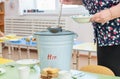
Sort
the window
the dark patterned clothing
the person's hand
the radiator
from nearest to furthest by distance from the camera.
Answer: the person's hand, the dark patterned clothing, the radiator, the window

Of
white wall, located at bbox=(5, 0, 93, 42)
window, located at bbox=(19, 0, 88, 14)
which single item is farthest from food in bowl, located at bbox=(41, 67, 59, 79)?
window, located at bbox=(19, 0, 88, 14)

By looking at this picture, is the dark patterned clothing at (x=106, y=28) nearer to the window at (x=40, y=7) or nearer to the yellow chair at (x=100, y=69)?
the yellow chair at (x=100, y=69)

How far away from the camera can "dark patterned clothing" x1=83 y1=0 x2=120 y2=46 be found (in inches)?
58.7

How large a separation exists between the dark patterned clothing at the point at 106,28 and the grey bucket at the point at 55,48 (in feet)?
0.89

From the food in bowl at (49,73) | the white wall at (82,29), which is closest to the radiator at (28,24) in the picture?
the white wall at (82,29)

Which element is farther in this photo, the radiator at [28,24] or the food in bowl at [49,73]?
the radiator at [28,24]

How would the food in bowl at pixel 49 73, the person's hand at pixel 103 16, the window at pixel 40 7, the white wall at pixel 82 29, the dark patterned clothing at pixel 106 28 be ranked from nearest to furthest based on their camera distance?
the food in bowl at pixel 49 73, the person's hand at pixel 103 16, the dark patterned clothing at pixel 106 28, the white wall at pixel 82 29, the window at pixel 40 7

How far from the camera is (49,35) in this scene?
128cm

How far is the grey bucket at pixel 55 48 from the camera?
1.29 metres

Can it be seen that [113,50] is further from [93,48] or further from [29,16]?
[29,16]

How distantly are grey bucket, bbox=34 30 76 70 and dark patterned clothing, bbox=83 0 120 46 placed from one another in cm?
27

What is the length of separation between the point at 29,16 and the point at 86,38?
5.28 feet

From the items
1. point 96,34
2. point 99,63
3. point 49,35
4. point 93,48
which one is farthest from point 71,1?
point 93,48

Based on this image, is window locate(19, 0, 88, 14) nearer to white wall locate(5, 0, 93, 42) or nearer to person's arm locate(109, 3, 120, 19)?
white wall locate(5, 0, 93, 42)
